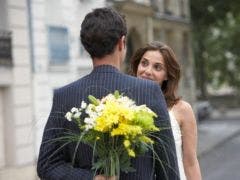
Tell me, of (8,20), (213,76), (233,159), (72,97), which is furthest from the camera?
(213,76)

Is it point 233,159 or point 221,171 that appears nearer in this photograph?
point 221,171

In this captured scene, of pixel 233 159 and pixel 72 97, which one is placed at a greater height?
pixel 72 97

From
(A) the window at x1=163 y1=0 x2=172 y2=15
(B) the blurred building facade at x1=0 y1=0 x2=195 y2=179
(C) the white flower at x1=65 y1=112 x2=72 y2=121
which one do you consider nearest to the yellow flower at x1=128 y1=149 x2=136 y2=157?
(C) the white flower at x1=65 y1=112 x2=72 y2=121

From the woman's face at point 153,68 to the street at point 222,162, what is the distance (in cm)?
1254

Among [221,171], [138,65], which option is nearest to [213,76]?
[221,171]

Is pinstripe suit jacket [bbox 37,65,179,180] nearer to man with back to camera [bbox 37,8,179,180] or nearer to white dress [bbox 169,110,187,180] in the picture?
man with back to camera [bbox 37,8,179,180]

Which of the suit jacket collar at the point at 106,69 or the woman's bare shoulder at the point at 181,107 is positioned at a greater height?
the suit jacket collar at the point at 106,69

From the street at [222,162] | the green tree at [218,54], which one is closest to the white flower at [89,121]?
the street at [222,162]

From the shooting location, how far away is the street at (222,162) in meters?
17.7

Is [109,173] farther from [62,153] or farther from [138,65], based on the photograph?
[138,65]

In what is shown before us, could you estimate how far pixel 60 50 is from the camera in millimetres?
18484

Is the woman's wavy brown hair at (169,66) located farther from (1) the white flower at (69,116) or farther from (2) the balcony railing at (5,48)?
(2) the balcony railing at (5,48)

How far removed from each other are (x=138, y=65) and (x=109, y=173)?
4.83ft

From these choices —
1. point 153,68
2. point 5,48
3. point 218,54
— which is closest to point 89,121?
point 153,68
